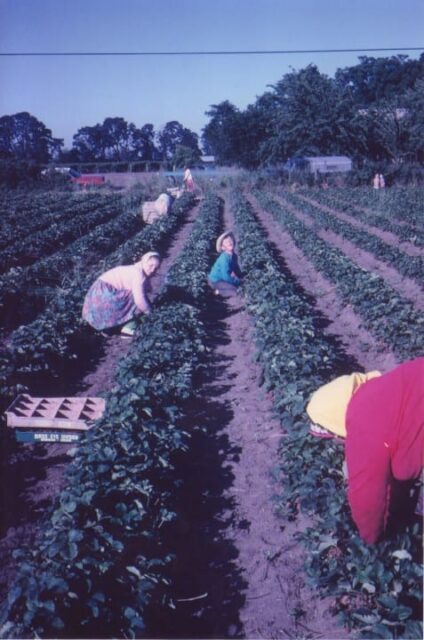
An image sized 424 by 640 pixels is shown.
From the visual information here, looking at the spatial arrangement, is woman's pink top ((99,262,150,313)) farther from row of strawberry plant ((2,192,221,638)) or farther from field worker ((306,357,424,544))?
field worker ((306,357,424,544))

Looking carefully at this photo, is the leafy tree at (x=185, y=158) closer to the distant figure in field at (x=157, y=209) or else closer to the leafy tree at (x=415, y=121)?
the leafy tree at (x=415, y=121)

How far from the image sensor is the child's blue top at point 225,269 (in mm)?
9320

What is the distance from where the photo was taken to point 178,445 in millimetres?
3932

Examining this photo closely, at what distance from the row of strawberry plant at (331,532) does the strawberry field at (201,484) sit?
0.04ft

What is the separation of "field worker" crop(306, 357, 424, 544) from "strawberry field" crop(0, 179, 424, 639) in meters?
0.49

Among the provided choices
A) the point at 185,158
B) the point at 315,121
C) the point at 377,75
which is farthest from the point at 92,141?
the point at 315,121

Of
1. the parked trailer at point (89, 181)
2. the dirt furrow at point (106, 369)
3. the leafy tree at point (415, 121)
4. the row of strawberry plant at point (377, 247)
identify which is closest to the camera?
the dirt furrow at point (106, 369)

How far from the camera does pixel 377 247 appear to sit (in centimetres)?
1260

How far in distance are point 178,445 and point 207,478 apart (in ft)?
1.98

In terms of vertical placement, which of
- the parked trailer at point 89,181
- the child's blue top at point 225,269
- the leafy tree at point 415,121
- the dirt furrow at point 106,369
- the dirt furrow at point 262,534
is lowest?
the dirt furrow at point 262,534

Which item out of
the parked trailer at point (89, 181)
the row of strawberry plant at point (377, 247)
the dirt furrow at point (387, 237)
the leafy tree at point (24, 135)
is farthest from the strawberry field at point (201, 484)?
the leafy tree at point (24, 135)

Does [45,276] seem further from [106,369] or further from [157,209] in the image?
[157,209]

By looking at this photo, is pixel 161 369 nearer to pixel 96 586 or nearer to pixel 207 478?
pixel 207 478

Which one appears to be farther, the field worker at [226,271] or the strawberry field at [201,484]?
the field worker at [226,271]
